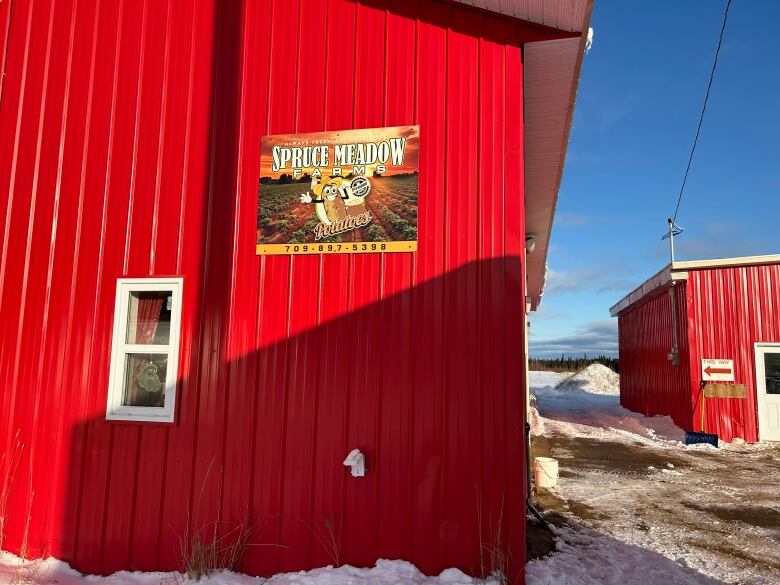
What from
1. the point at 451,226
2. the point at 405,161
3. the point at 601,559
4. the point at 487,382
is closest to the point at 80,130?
the point at 405,161

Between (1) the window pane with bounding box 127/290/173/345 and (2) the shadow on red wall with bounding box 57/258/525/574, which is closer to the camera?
(2) the shadow on red wall with bounding box 57/258/525/574

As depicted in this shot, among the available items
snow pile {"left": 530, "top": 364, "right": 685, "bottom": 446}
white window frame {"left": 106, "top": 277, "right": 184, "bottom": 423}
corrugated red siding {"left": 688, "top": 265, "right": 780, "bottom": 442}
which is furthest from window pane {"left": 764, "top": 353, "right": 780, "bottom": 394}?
white window frame {"left": 106, "top": 277, "right": 184, "bottom": 423}

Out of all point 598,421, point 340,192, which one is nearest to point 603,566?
point 340,192

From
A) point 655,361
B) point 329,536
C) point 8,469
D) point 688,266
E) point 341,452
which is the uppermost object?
point 688,266

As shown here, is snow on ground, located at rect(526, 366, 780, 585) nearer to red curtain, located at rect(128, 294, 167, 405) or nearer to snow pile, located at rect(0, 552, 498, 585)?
snow pile, located at rect(0, 552, 498, 585)

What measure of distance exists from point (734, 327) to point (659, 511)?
816 centimetres

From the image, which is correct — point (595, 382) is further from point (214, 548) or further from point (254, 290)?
point (214, 548)

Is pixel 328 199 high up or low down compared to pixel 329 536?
up

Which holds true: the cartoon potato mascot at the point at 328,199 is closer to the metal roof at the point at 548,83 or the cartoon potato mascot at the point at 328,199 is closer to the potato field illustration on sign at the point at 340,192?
the potato field illustration on sign at the point at 340,192

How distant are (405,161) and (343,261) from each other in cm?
105

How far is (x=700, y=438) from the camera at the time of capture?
12.3 meters

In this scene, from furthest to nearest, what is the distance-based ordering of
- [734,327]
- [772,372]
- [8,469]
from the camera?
[734,327] → [772,372] → [8,469]

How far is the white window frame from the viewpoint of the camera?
4.78 metres

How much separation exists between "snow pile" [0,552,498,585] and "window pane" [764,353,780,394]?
12.0 metres
